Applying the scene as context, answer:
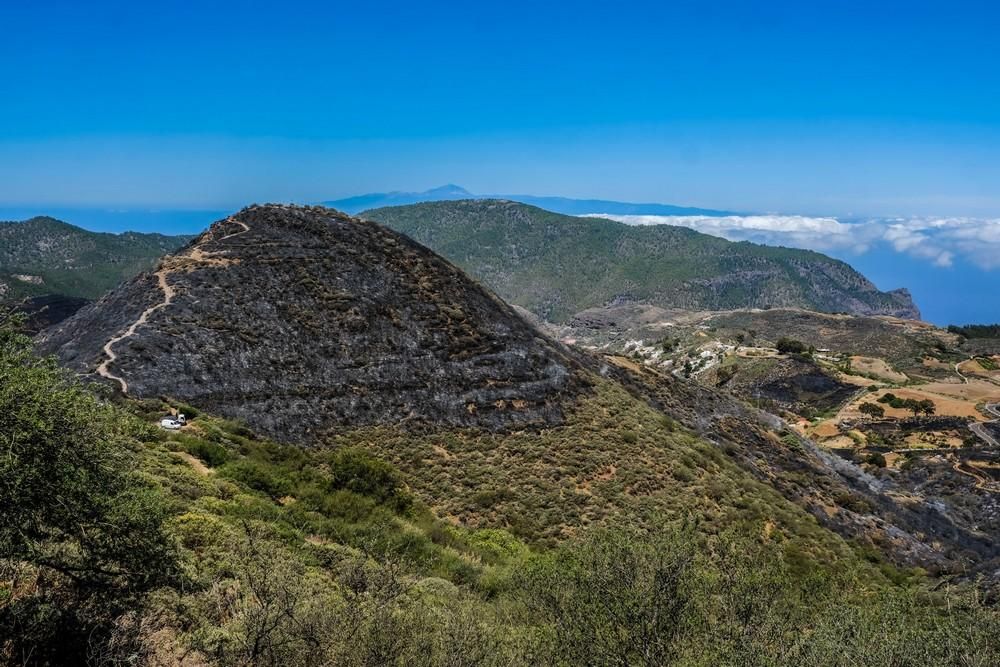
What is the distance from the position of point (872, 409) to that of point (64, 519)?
102 metres

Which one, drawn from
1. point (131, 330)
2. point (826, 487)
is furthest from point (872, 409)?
point (131, 330)

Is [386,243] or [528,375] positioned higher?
[386,243]

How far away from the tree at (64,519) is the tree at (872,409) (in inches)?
3927

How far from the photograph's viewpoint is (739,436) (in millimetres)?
45625

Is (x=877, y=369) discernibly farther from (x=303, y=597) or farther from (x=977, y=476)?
(x=303, y=597)

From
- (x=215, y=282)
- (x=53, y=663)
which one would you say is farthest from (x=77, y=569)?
(x=215, y=282)

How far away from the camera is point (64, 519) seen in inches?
353

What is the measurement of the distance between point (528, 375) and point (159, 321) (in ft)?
73.4

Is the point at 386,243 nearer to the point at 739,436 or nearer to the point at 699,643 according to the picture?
the point at 739,436

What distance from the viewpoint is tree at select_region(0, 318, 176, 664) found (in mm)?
8375

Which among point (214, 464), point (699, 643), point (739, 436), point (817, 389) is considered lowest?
point (817, 389)

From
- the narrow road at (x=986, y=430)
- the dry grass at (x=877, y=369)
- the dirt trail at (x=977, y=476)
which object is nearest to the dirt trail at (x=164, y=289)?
the dirt trail at (x=977, y=476)

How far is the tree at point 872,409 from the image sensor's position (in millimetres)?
87062

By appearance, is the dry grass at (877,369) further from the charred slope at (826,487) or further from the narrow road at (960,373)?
the charred slope at (826,487)
